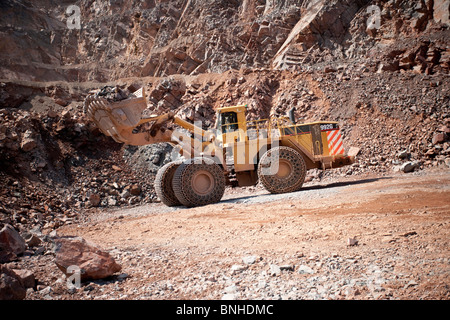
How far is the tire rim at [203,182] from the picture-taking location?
9.19 meters

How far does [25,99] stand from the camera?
686 inches

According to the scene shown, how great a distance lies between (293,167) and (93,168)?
343 inches

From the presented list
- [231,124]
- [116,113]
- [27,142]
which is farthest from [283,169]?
[27,142]

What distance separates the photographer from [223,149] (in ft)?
33.1

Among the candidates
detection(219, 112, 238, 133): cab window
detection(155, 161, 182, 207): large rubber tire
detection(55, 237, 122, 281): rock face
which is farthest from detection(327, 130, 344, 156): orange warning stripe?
detection(55, 237, 122, 281): rock face

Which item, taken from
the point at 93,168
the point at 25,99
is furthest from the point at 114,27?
the point at 93,168

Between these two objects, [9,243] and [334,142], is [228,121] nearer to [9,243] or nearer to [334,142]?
[334,142]

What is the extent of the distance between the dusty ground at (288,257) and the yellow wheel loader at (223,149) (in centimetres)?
279

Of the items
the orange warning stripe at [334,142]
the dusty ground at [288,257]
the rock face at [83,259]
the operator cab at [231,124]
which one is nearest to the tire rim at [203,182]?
the operator cab at [231,124]

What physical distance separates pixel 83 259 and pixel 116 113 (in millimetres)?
5986

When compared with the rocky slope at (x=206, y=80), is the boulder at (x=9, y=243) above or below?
below

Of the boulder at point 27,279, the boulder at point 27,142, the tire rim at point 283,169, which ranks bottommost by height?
the boulder at point 27,279

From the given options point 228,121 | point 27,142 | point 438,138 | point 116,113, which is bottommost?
point 438,138

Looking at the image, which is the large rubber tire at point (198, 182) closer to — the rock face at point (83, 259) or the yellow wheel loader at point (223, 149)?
the yellow wheel loader at point (223, 149)
